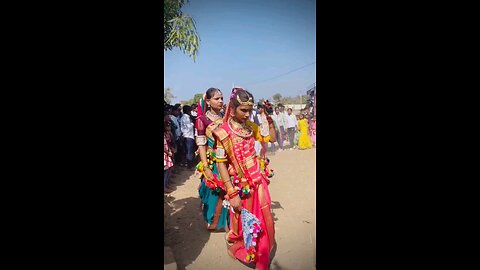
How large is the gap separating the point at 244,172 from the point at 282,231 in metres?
0.76

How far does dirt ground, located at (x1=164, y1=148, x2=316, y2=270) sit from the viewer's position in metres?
2.31

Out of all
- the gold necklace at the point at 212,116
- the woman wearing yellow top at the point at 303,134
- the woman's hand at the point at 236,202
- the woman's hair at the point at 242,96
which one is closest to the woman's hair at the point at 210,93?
the gold necklace at the point at 212,116

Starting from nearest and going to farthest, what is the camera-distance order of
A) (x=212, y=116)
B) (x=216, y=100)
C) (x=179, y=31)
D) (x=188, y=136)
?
(x=179, y=31) → (x=216, y=100) → (x=212, y=116) → (x=188, y=136)

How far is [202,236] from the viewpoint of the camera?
2561mm

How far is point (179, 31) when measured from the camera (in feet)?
6.57

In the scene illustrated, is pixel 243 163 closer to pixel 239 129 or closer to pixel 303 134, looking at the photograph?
pixel 239 129

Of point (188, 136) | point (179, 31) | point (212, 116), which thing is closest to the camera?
point (179, 31)

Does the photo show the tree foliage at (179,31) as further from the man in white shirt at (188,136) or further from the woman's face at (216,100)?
the man in white shirt at (188,136)

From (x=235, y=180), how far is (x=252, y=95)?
2.05 ft

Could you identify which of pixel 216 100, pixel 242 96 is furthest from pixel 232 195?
pixel 216 100

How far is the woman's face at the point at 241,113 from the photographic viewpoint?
7.06ft

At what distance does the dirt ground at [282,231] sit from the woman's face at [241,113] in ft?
1.96
